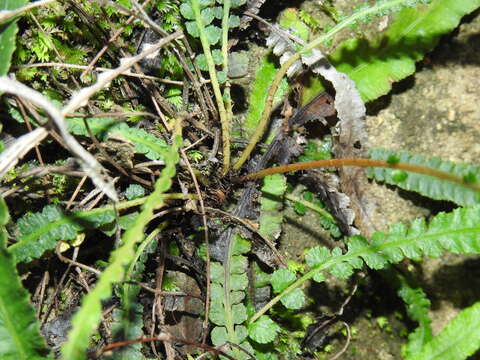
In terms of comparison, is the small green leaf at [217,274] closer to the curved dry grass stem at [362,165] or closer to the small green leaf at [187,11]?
the curved dry grass stem at [362,165]

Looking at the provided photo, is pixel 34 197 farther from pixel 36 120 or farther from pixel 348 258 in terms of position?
pixel 348 258

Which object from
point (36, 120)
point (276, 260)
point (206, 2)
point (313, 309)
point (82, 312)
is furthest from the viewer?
point (313, 309)

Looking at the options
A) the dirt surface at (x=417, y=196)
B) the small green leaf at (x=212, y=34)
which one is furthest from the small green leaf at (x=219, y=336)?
the small green leaf at (x=212, y=34)

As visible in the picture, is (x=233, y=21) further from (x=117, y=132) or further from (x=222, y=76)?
(x=117, y=132)

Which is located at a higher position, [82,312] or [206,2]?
[206,2]

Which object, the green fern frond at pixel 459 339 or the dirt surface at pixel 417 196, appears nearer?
the green fern frond at pixel 459 339

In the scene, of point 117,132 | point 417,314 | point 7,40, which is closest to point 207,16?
point 117,132

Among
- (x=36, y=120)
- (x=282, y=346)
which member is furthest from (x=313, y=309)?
(x=36, y=120)
